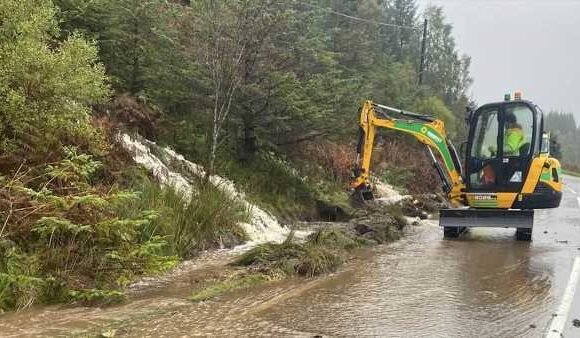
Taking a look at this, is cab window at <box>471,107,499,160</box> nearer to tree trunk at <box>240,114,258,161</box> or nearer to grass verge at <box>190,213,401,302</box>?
grass verge at <box>190,213,401,302</box>

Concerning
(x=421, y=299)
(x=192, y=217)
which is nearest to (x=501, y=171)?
(x=421, y=299)

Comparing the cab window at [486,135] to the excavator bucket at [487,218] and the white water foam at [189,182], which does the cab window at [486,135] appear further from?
the white water foam at [189,182]

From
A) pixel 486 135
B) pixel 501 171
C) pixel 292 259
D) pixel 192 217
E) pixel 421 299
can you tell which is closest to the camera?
pixel 421 299

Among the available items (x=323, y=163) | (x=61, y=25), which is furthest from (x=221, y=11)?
(x=323, y=163)

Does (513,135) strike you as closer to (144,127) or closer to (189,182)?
(189,182)

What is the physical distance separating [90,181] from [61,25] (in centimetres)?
526

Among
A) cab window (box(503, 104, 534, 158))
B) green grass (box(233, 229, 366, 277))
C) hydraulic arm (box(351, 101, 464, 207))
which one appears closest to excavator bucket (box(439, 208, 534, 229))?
hydraulic arm (box(351, 101, 464, 207))

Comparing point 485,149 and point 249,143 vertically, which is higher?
point 249,143

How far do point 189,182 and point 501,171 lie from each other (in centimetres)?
711

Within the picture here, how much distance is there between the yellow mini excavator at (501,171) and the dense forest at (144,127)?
3.27 meters

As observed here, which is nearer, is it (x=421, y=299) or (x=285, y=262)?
(x=421, y=299)

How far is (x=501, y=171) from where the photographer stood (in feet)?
45.2

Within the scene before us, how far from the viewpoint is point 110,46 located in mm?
14281

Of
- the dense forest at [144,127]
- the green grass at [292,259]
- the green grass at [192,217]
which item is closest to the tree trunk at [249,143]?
the dense forest at [144,127]
